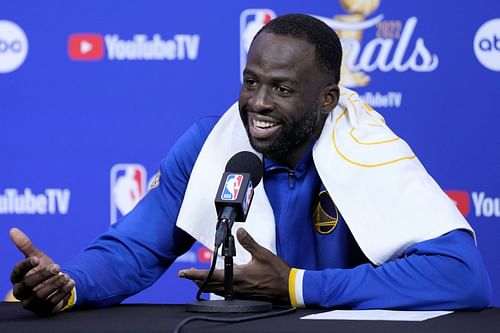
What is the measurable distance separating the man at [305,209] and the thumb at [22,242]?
0.46 feet

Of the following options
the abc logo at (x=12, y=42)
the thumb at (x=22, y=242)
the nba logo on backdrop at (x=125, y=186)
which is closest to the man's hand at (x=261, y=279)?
the thumb at (x=22, y=242)

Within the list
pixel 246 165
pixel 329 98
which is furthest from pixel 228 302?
pixel 329 98

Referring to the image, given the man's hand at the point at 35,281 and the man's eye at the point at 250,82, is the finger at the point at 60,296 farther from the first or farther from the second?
the man's eye at the point at 250,82

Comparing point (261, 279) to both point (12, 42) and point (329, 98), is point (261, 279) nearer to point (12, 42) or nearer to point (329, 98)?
point (329, 98)

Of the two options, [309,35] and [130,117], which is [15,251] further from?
[309,35]

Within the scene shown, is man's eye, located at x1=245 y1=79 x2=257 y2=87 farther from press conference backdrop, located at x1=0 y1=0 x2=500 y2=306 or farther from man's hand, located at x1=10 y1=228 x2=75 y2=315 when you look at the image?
press conference backdrop, located at x1=0 y1=0 x2=500 y2=306

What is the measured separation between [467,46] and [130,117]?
3.79 ft

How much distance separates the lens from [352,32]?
12.1 feet

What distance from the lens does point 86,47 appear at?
153 inches

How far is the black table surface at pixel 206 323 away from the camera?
6.65ft

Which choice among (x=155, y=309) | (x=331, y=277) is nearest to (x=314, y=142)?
(x=331, y=277)

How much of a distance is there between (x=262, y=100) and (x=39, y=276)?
73 cm

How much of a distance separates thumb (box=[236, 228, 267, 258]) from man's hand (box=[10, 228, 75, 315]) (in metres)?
0.39

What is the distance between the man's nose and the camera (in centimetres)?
276
